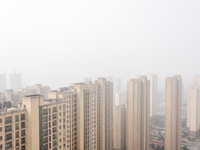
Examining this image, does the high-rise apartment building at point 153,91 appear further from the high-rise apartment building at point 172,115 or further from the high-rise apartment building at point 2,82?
the high-rise apartment building at point 2,82

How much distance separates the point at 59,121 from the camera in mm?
4590

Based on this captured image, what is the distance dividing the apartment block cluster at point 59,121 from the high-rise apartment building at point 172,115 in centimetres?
435

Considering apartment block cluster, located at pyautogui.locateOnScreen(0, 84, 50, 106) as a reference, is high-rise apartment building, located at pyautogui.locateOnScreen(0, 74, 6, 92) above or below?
above

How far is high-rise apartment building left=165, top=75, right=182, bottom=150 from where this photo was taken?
1046cm

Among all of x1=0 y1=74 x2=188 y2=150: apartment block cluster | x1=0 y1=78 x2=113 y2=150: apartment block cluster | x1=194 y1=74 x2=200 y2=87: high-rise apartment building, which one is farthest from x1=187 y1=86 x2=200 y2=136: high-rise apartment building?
x1=0 y1=78 x2=113 y2=150: apartment block cluster

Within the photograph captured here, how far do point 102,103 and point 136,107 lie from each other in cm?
276

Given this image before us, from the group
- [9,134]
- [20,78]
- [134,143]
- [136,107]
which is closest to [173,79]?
[136,107]

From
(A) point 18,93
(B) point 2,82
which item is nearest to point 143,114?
(A) point 18,93

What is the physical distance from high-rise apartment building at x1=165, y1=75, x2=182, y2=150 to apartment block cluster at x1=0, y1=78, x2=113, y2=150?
4351 millimetres

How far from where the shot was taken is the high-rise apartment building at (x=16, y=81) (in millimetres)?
9078

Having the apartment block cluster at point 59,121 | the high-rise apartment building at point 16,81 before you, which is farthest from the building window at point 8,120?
the high-rise apartment building at point 16,81

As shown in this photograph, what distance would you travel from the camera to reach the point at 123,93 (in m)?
16.2

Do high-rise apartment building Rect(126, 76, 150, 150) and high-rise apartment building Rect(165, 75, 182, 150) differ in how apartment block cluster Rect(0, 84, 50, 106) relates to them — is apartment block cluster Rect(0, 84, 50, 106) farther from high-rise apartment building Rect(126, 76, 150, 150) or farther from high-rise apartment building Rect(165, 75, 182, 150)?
high-rise apartment building Rect(165, 75, 182, 150)

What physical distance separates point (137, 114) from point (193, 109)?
8126mm
